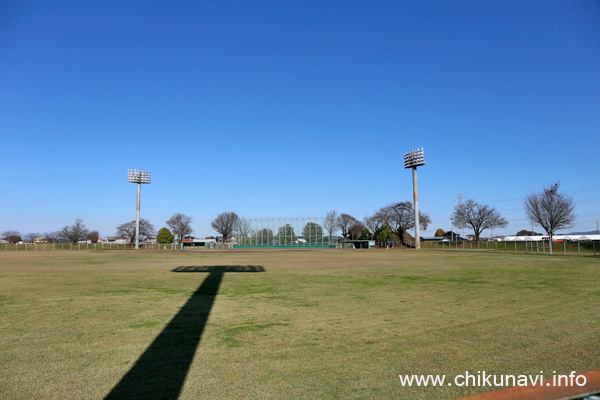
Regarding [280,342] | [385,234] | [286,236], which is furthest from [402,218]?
[280,342]

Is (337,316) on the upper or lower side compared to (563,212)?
lower

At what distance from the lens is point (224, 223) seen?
4781 inches

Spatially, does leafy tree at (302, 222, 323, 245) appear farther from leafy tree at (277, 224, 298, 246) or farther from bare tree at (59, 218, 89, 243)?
bare tree at (59, 218, 89, 243)

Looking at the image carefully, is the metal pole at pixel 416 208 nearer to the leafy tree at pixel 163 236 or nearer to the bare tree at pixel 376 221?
the bare tree at pixel 376 221

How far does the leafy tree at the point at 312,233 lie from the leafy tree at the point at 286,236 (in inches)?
98.9

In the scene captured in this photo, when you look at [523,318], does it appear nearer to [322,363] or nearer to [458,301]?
[458,301]

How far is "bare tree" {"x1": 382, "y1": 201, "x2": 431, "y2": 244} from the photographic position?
3321 inches

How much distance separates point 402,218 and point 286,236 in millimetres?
28467

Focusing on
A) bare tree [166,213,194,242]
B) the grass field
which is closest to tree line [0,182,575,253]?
bare tree [166,213,194,242]

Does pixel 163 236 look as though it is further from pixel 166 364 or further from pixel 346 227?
pixel 166 364

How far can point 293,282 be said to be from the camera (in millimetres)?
12680

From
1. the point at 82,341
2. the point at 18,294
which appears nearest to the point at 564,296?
the point at 82,341

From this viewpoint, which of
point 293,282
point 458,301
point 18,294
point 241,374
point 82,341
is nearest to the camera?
point 241,374

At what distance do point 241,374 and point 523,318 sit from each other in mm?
5306
